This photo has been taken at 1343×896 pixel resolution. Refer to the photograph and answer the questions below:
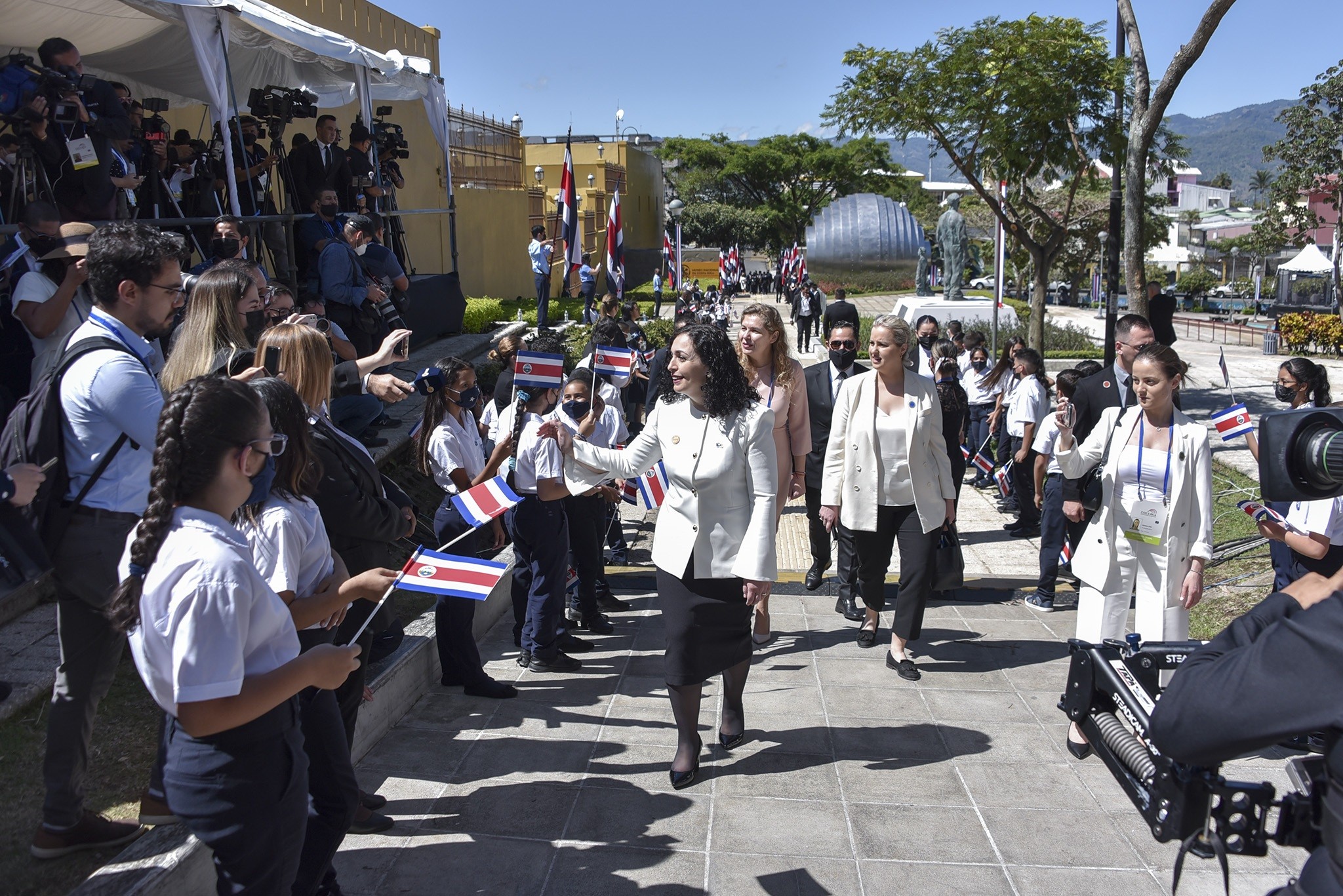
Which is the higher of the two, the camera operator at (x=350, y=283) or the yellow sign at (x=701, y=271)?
the yellow sign at (x=701, y=271)

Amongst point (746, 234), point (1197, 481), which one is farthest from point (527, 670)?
point (746, 234)

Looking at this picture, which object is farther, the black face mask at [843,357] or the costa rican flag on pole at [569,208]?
the costa rican flag on pole at [569,208]

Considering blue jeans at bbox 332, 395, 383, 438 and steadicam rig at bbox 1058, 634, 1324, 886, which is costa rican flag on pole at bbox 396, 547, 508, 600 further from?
blue jeans at bbox 332, 395, 383, 438

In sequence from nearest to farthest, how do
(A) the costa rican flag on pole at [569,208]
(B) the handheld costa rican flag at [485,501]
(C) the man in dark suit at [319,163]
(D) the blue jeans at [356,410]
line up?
(B) the handheld costa rican flag at [485,501] → (D) the blue jeans at [356,410] → (C) the man in dark suit at [319,163] → (A) the costa rican flag on pole at [569,208]

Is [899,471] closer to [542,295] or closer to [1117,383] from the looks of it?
[1117,383]

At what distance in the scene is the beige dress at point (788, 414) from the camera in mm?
5520

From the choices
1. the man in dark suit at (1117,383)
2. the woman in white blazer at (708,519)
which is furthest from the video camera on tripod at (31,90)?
the man in dark suit at (1117,383)

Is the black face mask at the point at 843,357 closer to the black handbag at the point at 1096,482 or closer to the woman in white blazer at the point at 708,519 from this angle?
the black handbag at the point at 1096,482

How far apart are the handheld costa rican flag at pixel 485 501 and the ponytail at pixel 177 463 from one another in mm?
1334

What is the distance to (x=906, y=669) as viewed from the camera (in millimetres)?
5398

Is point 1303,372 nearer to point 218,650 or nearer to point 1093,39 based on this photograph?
point 218,650

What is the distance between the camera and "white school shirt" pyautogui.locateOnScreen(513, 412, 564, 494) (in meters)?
5.04

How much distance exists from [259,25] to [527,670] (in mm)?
6242

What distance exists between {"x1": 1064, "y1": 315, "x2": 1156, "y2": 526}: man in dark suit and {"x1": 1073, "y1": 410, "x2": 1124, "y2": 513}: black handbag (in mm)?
1133
